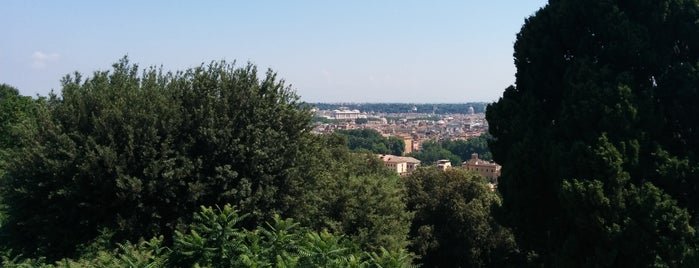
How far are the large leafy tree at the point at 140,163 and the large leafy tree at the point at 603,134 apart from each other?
4.93 m

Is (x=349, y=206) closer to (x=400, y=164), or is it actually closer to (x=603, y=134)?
(x=603, y=134)

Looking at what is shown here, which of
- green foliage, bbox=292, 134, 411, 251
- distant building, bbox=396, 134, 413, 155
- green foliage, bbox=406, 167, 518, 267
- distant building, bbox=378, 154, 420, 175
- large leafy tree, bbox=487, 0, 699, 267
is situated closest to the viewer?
large leafy tree, bbox=487, 0, 699, 267

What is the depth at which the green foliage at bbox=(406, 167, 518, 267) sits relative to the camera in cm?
1706

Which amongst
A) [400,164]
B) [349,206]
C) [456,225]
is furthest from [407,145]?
[349,206]

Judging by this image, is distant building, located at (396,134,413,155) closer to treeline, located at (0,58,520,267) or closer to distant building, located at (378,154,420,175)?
distant building, located at (378,154,420,175)

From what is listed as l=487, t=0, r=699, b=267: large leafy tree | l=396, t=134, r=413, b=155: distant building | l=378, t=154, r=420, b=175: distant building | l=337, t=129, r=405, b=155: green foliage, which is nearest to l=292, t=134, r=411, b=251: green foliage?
l=487, t=0, r=699, b=267: large leafy tree

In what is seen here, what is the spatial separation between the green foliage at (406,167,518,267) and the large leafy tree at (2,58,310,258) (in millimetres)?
6817

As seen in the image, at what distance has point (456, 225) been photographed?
17.4m

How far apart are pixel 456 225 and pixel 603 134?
9.50 m

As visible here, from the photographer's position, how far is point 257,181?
11.8 m

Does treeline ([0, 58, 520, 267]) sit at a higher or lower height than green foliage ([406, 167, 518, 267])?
higher

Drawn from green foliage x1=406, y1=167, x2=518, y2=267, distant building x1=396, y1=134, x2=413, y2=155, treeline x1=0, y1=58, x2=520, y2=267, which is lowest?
distant building x1=396, y1=134, x2=413, y2=155

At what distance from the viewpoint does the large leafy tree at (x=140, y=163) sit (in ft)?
35.4

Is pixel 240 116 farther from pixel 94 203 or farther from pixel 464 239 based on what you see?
pixel 464 239
